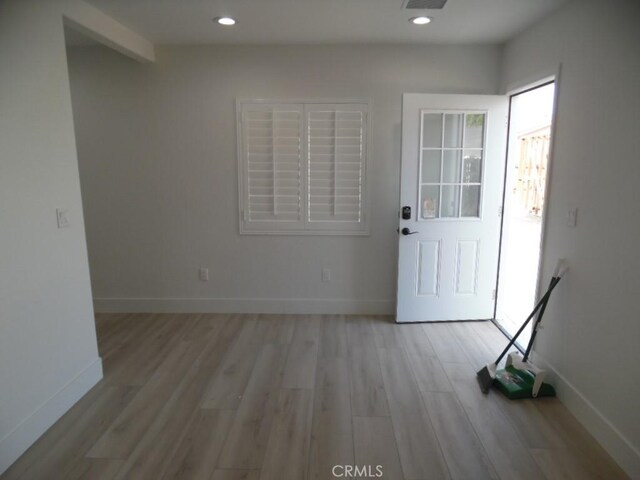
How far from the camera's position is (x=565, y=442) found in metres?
2.10

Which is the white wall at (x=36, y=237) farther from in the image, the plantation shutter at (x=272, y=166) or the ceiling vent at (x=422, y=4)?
the ceiling vent at (x=422, y=4)

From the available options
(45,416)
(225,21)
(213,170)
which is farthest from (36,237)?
(225,21)

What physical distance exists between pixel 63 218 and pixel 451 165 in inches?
119

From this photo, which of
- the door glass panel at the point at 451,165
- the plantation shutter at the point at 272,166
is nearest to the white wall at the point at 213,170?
the plantation shutter at the point at 272,166

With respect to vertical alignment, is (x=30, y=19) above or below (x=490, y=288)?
above

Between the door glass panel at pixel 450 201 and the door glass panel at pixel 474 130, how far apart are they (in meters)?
0.40

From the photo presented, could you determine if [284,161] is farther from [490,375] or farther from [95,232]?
[490,375]

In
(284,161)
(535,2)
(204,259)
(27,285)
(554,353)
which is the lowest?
(554,353)

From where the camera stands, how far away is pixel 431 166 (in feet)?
11.5

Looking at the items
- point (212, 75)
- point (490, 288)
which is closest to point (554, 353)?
point (490, 288)

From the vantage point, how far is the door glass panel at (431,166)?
11.4 ft

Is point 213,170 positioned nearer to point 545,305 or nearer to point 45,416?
point 45,416

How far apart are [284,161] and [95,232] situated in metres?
2.05

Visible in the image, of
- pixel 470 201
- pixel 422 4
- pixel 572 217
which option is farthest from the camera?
pixel 470 201
